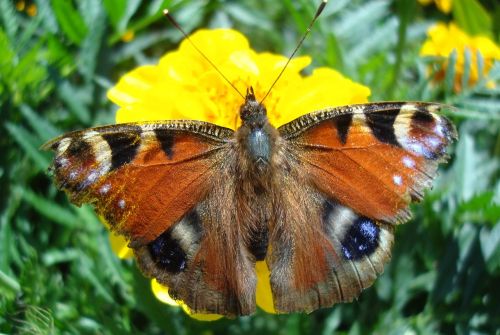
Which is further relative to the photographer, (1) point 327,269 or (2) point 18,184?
(2) point 18,184

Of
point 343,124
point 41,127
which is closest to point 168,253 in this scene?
point 343,124

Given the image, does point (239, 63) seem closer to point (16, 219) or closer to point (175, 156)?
point (175, 156)

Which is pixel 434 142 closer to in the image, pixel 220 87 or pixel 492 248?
pixel 492 248

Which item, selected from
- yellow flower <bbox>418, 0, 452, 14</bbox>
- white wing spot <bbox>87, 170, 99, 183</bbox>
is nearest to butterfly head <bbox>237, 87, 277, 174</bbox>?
white wing spot <bbox>87, 170, 99, 183</bbox>

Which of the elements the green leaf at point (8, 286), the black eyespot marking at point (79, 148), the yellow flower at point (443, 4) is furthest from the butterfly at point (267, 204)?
the yellow flower at point (443, 4)

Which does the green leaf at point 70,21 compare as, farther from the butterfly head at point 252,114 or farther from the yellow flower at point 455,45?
the yellow flower at point 455,45

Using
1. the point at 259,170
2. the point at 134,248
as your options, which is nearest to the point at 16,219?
the point at 134,248
